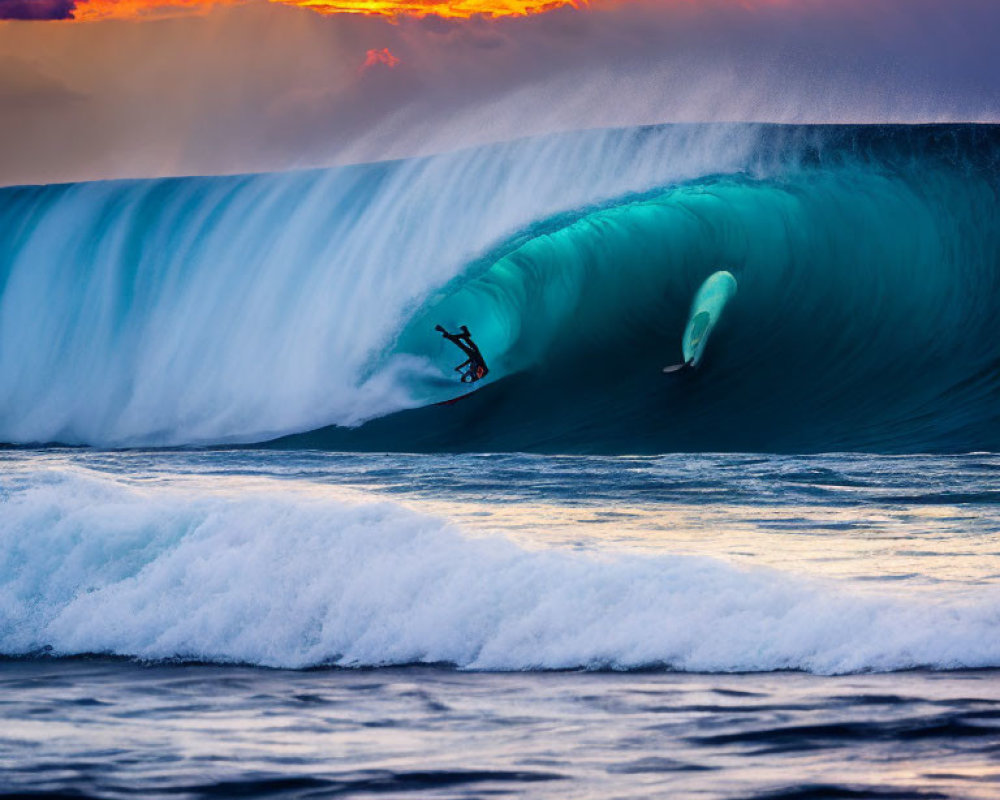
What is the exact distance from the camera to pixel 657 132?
14117 millimetres

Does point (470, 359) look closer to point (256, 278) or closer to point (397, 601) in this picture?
point (256, 278)

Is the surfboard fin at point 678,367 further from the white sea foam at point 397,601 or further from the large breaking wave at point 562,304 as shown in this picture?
the white sea foam at point 397,601

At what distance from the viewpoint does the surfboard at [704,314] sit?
12602mm

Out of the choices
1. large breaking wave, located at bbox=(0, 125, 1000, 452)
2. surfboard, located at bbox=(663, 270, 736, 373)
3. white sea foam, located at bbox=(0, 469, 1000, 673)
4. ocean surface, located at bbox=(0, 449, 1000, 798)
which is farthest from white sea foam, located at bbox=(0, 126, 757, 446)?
white sea foam, located at bbox=(0, 469, 1000, 673)

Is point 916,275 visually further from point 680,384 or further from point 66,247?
point 66,247

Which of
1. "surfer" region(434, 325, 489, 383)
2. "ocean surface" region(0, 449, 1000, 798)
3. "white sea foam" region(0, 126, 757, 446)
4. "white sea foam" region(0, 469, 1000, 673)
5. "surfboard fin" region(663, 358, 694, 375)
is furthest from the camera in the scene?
"white sea foam" region(0, 126, 757, 446)

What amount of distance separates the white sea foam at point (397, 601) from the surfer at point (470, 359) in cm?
709

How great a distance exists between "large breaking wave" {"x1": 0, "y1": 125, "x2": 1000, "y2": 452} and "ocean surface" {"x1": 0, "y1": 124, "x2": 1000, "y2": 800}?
0.04 m

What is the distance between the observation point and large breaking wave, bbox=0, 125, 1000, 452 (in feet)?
39.2

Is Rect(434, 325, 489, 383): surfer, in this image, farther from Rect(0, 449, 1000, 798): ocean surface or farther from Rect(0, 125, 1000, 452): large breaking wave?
Rect(0, 449, 1000, 798): ocean surface

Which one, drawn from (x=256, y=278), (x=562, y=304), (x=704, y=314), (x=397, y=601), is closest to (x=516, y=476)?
(x=397, y=601)

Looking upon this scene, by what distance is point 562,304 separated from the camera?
13898 mm

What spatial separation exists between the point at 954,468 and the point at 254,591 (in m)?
5.43

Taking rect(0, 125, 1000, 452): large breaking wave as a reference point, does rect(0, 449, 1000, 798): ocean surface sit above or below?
below
